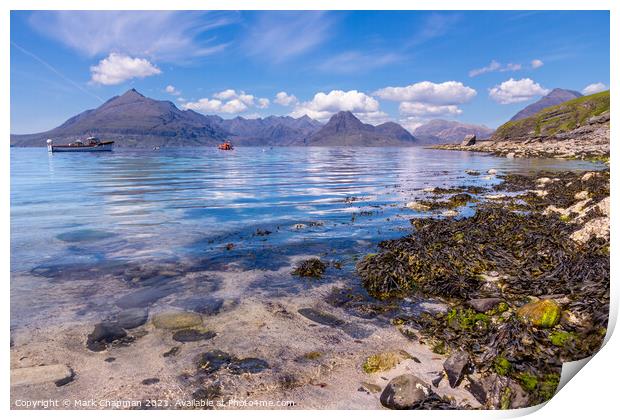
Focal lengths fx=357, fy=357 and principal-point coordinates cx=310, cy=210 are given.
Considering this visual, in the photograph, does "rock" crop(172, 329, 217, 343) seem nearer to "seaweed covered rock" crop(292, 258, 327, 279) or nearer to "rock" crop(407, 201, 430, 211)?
"seaweed covered rock" crop(292, 258, 327, 279)

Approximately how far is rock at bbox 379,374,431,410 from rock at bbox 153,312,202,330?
12.2ft

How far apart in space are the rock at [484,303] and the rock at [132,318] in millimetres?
6478

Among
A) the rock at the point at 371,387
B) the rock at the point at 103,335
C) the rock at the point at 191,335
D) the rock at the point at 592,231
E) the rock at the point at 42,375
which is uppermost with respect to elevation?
the rock at the point at 592,231

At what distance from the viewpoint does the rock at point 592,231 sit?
956 cm

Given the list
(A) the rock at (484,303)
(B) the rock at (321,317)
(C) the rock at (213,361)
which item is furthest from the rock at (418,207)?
(C) the rock at (213,361)

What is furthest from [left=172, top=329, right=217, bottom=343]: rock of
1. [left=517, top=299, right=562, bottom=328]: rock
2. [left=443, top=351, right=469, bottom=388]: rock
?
[left=517, top=299, right=562, bottom=328]: rock

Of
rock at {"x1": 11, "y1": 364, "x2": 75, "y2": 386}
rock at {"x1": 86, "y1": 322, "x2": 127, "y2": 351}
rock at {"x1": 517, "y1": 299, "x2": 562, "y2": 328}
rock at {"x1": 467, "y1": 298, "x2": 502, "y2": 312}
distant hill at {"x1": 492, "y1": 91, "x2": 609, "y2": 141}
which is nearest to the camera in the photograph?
rock at {"x1": 11, "y1": 364, "x2": 75, "y2": 386}

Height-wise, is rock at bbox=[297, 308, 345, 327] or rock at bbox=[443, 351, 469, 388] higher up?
rock at bbox=[443, 351, 469, 388]

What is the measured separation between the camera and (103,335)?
20.6 feet

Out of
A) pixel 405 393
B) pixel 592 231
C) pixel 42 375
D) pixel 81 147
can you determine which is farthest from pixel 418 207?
pixel 81 147

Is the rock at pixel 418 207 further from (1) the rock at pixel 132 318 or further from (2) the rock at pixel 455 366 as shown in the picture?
(1) the rock at pixel 132 318

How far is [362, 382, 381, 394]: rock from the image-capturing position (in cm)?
A: 479
